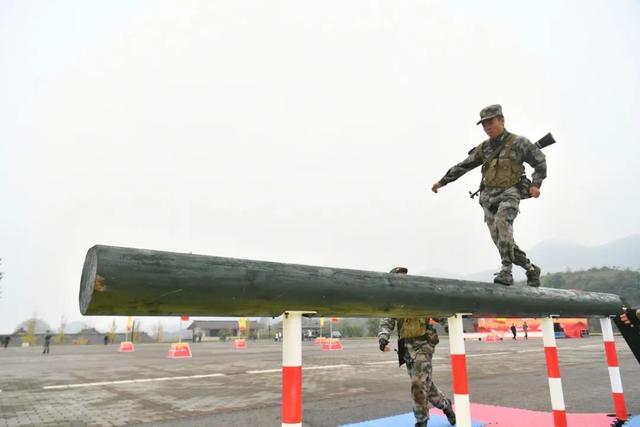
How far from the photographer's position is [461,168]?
4625 millimetres

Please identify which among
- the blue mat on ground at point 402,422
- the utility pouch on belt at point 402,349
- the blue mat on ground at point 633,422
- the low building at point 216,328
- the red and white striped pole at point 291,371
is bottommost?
the low building at point 216,328

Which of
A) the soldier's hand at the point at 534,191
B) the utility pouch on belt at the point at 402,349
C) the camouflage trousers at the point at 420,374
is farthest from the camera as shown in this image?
the utility pouch on belt at the point at 402,349

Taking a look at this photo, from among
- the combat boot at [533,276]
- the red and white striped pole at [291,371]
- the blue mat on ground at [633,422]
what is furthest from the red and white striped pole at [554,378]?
the red and white striped pole at [291,371]

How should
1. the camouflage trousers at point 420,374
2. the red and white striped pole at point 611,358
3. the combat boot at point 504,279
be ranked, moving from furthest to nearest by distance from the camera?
the camouflage trousers at point 420,374, the red and white striped pole at point 611,358, the combat boot at point 504,279

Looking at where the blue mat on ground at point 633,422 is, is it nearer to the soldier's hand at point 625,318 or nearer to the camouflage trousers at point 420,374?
the soldier's hand at point 625,318

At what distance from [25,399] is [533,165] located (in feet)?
33.5

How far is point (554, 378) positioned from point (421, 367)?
164cm

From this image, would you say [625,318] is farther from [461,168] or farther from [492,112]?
[492,112]

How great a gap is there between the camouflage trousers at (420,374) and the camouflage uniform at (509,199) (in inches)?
63.9

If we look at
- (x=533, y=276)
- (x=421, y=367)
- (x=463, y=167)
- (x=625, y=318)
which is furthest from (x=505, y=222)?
(x=421, y=367)

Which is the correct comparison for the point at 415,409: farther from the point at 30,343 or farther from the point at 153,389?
the point at 30,343

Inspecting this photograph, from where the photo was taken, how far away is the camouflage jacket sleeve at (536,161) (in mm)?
4051

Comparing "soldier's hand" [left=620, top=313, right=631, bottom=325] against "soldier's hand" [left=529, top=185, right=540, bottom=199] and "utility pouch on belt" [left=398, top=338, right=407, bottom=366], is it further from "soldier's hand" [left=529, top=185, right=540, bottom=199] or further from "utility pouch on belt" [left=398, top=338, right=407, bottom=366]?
"utility pouch on belt" [left=398, top=338, right=407, bottom=366]

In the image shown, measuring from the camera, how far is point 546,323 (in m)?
3.74
